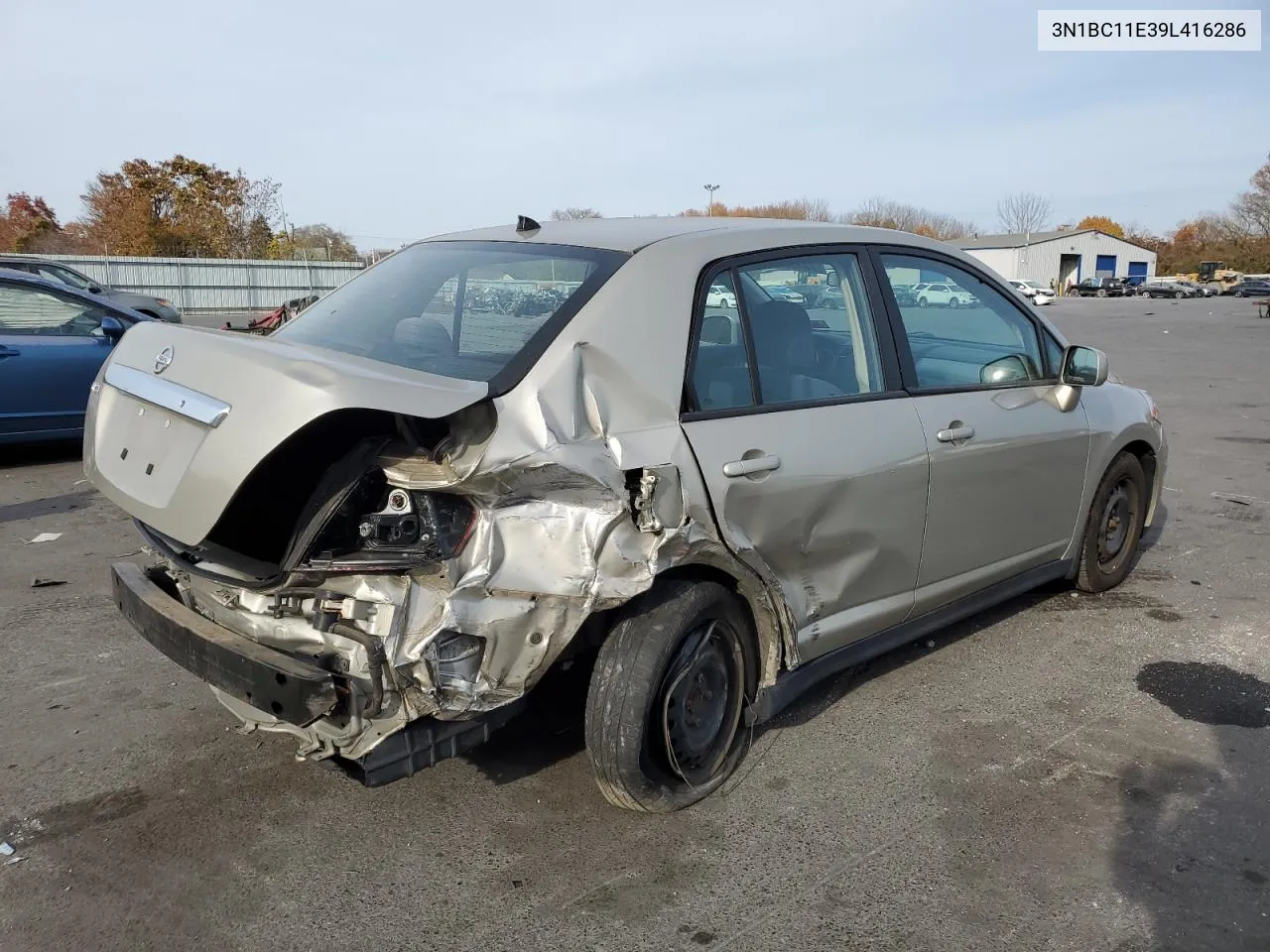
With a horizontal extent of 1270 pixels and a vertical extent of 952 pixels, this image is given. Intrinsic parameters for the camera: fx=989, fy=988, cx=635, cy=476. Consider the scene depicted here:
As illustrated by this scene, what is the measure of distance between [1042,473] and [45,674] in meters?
4.30

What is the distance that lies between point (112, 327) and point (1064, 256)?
89.8 metres

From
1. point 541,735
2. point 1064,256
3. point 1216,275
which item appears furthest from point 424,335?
point 1216,275

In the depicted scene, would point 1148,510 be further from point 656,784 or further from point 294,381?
point 294,381

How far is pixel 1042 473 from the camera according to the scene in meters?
4.25

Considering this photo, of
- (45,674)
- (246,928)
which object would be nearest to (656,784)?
(246,928)

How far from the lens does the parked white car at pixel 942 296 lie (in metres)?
3.97

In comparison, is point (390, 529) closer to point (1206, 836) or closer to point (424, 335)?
point (424, 335)

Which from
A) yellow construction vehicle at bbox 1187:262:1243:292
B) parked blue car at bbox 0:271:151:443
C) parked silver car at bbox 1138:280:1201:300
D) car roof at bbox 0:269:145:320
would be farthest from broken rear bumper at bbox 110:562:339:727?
yellow construction vehicle at bbox 1187:262:1243:292

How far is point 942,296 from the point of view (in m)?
4.11

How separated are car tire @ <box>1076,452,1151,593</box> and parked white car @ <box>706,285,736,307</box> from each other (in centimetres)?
252

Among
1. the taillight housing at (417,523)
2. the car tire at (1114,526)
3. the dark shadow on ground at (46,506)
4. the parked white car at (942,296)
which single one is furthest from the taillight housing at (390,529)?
the dark shadow on ground at (46,506)

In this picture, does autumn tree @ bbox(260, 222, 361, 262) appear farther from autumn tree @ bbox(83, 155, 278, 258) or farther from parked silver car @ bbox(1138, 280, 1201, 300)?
parked silver car @ bbox(1138, 280, 1201, 300)

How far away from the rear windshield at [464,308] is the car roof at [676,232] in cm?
8

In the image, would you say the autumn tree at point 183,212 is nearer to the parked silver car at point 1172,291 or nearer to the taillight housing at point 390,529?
the taillight housing at point 390,529
